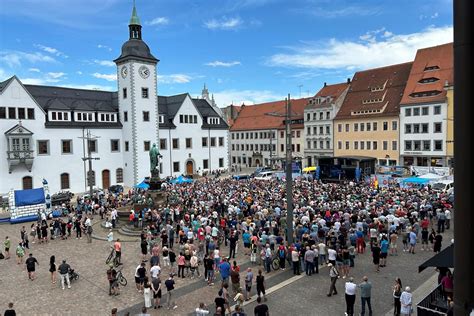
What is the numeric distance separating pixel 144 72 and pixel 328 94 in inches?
1377

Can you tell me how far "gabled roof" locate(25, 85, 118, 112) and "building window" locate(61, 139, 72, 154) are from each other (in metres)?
4.30

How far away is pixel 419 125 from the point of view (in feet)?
178

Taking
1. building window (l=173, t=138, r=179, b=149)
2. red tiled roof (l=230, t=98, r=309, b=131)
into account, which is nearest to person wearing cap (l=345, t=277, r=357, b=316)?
building window (l=173, t=138, r=179, b=149)

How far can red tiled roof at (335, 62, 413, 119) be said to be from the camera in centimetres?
5912

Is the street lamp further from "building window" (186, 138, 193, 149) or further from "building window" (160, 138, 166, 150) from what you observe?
"building window" (186, 138, 193, 149)

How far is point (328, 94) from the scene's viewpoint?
228 ft

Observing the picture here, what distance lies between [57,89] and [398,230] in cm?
4731

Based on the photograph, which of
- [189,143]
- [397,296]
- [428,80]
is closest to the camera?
[397,296]

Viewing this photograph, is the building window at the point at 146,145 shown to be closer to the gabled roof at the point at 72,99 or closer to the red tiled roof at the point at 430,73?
the gabled roof at the point at 72,99

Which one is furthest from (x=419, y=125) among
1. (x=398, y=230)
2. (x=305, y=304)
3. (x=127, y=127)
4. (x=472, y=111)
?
(x=472, y=111)

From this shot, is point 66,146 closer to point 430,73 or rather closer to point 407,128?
point 407,128

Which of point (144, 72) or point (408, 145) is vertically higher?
point (144, 72)

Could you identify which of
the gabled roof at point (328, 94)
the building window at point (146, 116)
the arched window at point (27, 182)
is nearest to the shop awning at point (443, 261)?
the arched window at point (27, 182)

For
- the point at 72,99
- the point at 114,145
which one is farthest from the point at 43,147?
the point at 114,145
